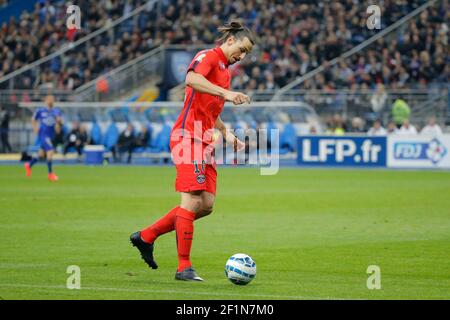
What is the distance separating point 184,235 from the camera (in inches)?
413

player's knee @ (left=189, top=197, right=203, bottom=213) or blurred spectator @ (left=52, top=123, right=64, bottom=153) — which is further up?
blurred spectator @ (left=52, top=123, right=64, bottom=153)

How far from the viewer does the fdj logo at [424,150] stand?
34.2 metres

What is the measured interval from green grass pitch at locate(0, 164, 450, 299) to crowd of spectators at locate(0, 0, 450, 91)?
12.9m

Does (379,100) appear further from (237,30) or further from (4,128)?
(237,30)

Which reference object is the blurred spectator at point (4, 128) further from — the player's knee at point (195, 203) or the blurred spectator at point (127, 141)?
the player's knee at point (195, 203)

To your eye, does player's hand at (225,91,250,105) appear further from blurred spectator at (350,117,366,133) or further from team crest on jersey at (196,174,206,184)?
blurred spectator at (350,117,366,133)

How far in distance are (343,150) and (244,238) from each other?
21259mm

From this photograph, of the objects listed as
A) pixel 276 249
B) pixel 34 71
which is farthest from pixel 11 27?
pixel 276 249

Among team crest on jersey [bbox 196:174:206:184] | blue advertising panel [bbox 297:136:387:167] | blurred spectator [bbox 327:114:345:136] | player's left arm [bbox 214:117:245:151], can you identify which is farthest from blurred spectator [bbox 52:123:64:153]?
team crest on jersey [bbox 196:174:206:184]

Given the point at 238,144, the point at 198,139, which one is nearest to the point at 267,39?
the point at 238,144

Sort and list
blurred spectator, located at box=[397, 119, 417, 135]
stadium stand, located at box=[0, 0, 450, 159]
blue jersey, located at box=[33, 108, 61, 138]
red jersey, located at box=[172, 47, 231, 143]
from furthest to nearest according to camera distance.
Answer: stadium stand, located at box=[0, 0, 450, 159], blurred spectator, located at box=[397, 119, 417, 135], blue jersey, located at box=[33, 108, 61, 138], red jersey, located at box=[172, 47, 231, 143]

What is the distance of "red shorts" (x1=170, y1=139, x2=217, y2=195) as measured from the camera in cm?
1042

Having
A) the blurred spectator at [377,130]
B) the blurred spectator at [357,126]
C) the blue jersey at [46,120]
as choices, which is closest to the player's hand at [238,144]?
the blue jersey at [46,120]

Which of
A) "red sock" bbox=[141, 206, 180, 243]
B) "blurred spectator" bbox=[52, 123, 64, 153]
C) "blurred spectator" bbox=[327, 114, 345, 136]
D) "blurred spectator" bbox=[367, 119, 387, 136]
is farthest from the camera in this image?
"blurred spectator" bbox=[52, 123, 64, 153]
